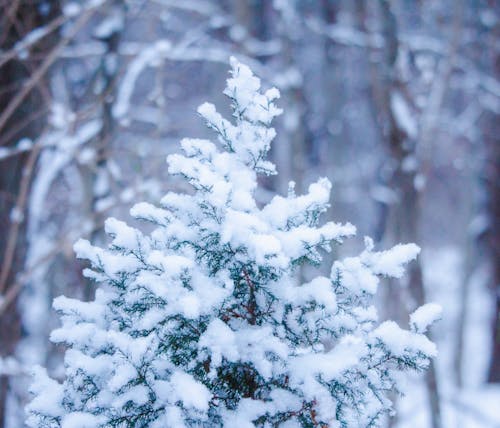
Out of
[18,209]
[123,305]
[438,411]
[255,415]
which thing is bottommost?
[255,415]

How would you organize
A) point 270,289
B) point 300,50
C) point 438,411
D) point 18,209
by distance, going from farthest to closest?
point 300,50, point 438,411, point 18,209, point 270,289

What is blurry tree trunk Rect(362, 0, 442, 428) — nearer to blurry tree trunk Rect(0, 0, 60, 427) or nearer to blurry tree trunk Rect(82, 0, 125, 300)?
blurry tree trunk Rect(82, 0, 125, 300)

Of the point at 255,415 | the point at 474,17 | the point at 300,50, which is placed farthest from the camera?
the point at 300,50

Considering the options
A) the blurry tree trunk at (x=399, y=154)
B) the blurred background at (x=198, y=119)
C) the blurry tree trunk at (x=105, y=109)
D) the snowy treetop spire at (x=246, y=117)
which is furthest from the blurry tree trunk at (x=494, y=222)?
the snowy treetop spire at (x=246, y=117)

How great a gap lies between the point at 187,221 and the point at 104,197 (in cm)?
396

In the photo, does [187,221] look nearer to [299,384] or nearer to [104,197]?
[299,384]

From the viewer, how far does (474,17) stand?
34.2 feet

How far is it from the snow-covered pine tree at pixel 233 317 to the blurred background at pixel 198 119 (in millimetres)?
290

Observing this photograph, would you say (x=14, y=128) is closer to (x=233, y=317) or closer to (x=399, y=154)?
(x=399, y=154)

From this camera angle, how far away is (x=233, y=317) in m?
1.91

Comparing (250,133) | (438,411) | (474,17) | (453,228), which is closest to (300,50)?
(474,17)

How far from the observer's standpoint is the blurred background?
5309 mm

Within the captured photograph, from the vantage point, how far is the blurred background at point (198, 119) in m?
5.31

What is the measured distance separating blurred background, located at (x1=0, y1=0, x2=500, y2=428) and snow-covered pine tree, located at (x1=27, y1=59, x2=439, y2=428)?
29cm
